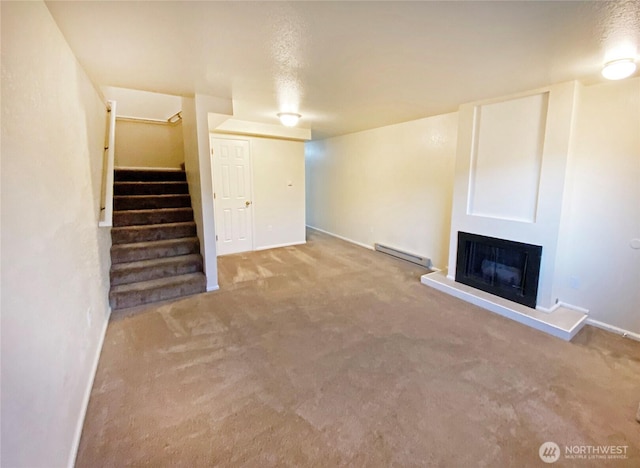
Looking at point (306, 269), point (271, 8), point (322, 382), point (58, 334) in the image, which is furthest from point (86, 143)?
point (306, 269)

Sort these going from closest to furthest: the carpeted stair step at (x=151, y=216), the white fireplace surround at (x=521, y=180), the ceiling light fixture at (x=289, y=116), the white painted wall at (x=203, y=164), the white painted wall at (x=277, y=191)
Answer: the white fireplace surround at (x=521, y=180) < the white painted wall at (x=203, y=164) < the carpeted stair step at (x=151, y=216) < the ceiling light fixture at (x=289, y=116) < the white painted wall at (x=277, y=191)

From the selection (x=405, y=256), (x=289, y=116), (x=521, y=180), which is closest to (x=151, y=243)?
(x=289, y=116)

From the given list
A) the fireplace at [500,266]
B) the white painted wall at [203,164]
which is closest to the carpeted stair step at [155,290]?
the white painted wall at [203,164]

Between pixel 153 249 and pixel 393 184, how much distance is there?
3.81 m

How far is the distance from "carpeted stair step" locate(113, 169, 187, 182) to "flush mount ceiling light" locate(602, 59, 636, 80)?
5.02m

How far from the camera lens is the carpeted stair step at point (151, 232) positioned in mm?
3750

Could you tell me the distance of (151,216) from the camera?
4.05 m

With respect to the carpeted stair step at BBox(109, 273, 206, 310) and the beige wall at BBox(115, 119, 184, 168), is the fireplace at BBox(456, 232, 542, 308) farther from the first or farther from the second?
the beige wall at BBox(115, 119, 184, 168)

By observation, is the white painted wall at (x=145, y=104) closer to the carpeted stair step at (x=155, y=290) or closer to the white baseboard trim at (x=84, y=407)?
the carpeted stair step at (x=155, y=290)

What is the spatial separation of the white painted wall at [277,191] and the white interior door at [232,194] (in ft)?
0.40

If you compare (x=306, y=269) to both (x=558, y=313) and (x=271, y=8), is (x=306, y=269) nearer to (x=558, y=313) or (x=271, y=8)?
(x=558, y=313)

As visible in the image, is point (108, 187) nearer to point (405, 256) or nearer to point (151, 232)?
point (151, 232)

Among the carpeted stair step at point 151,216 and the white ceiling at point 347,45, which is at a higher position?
the white ceiling at point 347,45

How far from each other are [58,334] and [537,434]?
2.65 m
